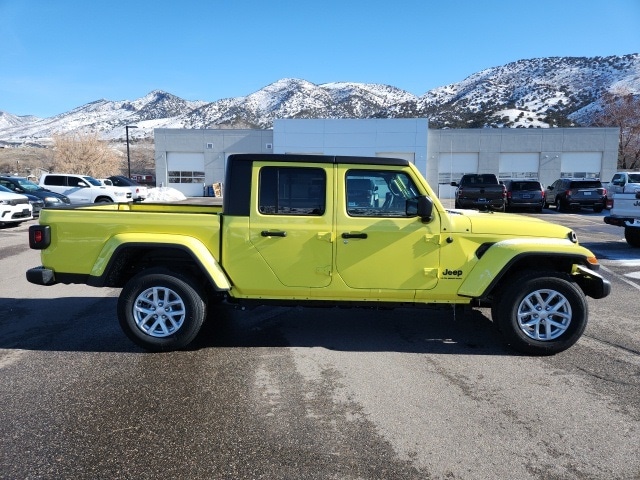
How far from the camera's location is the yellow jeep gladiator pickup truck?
462 centimetres

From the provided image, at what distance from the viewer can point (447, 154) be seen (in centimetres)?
3944

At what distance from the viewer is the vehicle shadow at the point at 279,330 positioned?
16.2 feet

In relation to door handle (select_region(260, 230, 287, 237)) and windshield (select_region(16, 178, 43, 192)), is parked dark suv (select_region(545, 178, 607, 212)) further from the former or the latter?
windshield (select_region(16, 178, 43, 192))

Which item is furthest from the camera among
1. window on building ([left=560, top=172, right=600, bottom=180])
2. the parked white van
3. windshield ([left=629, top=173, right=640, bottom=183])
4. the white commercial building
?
window on building ([left=560, top=172, right=600, bottom=180])

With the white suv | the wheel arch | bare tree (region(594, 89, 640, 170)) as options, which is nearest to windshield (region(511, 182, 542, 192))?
the white suv

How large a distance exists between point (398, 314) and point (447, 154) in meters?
35.5

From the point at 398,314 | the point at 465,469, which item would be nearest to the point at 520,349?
the point at 398,314

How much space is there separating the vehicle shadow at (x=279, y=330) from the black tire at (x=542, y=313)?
295 millimetres

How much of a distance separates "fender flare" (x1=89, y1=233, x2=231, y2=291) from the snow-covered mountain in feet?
212

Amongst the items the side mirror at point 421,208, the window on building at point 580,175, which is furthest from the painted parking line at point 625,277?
the window on building at point 580,175

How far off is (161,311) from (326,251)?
1.72 m

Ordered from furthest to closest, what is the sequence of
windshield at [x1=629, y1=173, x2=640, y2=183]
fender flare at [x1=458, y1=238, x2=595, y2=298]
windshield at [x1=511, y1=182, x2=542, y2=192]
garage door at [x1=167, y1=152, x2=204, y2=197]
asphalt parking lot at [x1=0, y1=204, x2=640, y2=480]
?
garage door at [x1=167, y1=152, x2=204, y2=197] < windshield at [x1=511, y1=182, x2=542, y2=192] < windshield at [x1=629, y1=173, x2=640, y2=183] < fender flare at [x1=458, y1=238, x2=595, y2=298] < asphalt parking lot at [x1=0, y1=204, x2=640, y2=480]

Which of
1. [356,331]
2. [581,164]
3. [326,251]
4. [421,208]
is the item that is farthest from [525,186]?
[326,251]

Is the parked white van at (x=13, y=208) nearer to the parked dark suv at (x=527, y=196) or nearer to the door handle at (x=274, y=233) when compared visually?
Result: the door handle at (x=274, y=233)
